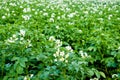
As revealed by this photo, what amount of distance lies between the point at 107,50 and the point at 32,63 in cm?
123

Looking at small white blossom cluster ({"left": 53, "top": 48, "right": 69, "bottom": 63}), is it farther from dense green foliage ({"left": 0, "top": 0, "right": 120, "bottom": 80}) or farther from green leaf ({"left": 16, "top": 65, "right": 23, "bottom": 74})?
green leaf ({"left": 16, "top": 65, "right": 23, "bottom": 74})

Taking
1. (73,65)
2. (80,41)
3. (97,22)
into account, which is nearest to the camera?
(73,65)

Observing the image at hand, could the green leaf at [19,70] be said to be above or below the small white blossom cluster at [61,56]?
below

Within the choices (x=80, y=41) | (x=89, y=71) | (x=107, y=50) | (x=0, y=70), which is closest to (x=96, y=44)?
(x=107, y=50)

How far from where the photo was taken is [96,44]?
423 cm

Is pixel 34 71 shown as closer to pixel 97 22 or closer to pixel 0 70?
pixel 0 70

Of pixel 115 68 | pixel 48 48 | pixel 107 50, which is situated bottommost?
pixel 115 68

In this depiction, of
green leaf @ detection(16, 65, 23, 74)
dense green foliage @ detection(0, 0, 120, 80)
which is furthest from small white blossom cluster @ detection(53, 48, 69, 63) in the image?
green leaf @ detection(16, 65, 23, 74)

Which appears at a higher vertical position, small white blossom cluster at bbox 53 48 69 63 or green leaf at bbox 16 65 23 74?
small white blossom cluster at bbox 53 48 69 63

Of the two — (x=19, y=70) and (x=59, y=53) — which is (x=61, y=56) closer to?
(x=59, y=53)

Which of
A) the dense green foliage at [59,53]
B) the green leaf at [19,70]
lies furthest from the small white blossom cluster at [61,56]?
the green leaf at [19,70]

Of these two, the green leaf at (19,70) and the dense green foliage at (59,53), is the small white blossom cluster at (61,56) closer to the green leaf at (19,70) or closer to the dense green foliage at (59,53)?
the dense green foliage at (59,53)

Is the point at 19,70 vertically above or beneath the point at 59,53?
beneath

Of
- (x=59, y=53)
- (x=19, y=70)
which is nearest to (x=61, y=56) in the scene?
(x=59, y=53)
